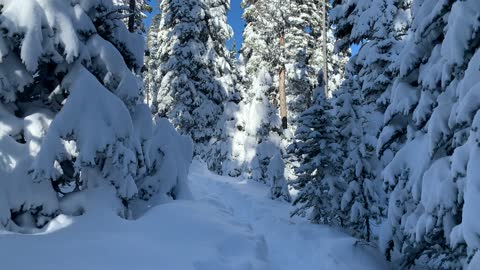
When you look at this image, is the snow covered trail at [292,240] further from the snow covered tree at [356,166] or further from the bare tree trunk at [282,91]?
the bare tree trunk at [282,91]

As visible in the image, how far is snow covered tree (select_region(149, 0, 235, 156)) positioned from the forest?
47.2 ft

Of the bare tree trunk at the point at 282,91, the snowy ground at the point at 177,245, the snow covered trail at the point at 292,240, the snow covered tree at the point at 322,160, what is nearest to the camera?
the snowy ground at the point at 177,245

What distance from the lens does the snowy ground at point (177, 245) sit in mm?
6570

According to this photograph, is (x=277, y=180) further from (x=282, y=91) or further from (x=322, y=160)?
(x=282, y=91)

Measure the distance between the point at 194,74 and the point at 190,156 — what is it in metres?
17.4

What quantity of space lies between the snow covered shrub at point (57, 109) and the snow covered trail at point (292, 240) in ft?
12.3

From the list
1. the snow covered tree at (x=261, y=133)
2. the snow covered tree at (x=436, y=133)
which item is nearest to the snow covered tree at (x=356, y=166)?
the snow covered tree at (x=436, y=133)

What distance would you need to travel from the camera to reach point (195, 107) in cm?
2981

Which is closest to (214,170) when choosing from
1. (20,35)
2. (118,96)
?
(118,96)

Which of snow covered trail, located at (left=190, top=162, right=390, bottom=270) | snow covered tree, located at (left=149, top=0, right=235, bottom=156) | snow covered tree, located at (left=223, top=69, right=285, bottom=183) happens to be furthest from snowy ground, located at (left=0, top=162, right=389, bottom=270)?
snow covered tree, located at (left=149, top=0, right=235, bottom=156)

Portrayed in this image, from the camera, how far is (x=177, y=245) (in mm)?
7934

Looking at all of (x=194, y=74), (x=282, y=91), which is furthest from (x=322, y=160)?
(x=194, y=74)

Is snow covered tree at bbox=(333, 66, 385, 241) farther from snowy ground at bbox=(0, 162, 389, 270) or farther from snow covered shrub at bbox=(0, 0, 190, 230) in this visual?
snow covered shrub at bbox=(0, 0, 190, 230)

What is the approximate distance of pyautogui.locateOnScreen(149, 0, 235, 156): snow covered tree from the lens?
1147 inches
